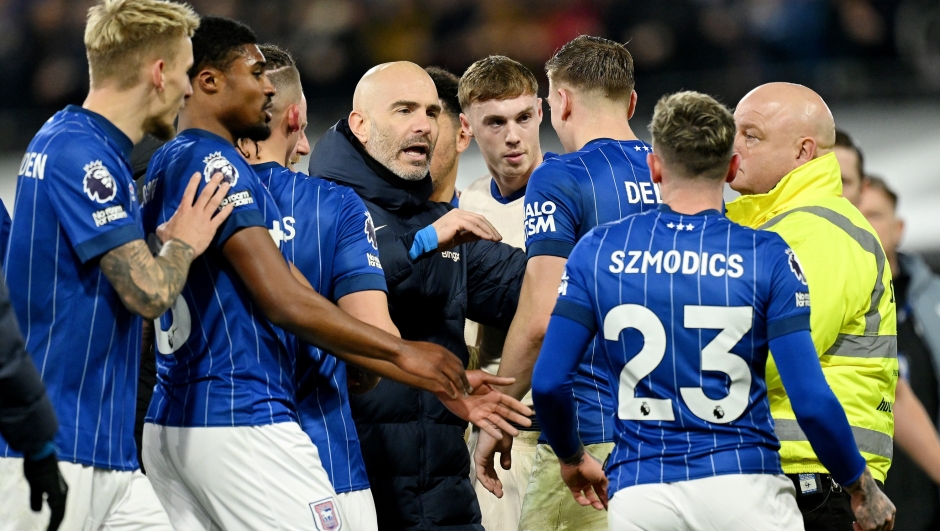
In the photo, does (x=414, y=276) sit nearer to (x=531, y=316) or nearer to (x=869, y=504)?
(x=531, y=316)

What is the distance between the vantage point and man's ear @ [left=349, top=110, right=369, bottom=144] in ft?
16.6

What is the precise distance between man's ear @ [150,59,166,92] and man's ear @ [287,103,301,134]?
83cm

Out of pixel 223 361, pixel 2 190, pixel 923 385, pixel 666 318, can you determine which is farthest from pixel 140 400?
pixel 2 190

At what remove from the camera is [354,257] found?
13.1 ft

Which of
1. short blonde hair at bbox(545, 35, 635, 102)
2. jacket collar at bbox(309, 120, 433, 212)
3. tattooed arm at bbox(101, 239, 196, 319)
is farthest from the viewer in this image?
jacket collar at bbox(309, 120, 433, 212)

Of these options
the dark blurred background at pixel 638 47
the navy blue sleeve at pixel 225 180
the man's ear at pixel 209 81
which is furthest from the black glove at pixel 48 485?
the dark blurred background at pixel 638 47

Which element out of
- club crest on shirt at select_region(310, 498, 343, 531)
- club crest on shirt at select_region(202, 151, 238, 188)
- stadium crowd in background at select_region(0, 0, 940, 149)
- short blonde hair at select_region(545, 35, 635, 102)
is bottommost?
club crest on shirt at select_region(310, 498, 343, 531)

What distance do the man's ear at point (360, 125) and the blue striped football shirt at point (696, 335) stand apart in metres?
1.96

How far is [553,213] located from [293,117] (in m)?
1.07

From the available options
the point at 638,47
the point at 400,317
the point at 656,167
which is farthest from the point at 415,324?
the point at 638,47

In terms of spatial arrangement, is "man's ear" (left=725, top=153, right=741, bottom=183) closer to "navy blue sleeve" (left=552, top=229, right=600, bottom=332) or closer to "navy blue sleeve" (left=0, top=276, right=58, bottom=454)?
"navy blue sleeve" (left=552, top=229, right=600, bottom=332)

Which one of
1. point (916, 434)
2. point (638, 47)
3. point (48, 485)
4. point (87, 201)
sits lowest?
point (916, 434)

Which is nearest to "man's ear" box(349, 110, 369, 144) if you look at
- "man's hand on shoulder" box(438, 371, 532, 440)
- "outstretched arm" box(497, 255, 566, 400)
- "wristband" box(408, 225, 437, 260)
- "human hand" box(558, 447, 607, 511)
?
"wristband" box(408, 225, 437, 260)

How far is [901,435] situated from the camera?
20.1 ft
